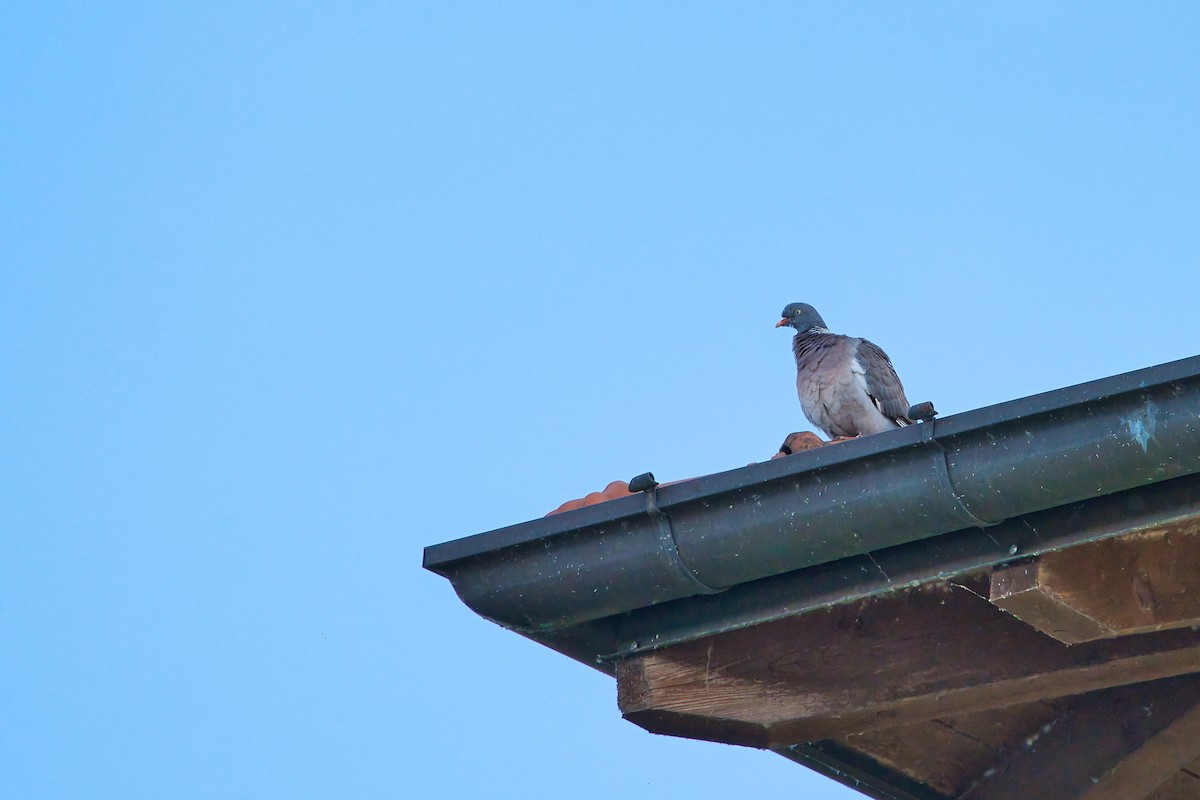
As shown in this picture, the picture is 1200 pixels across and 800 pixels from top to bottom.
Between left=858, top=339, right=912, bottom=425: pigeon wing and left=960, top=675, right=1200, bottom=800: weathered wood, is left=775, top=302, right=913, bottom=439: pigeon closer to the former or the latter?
left=858, top=339, right=912, bottom=425: pigeon wing

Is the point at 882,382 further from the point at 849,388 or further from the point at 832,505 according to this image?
the point at 832,505

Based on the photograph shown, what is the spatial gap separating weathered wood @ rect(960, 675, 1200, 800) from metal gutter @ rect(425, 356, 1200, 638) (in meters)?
0.80

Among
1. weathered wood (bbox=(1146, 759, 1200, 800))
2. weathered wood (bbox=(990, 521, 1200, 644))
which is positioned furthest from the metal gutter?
weathered wood (bbox=(1146, 759, 1200, 800))

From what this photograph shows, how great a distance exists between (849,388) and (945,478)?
287cm

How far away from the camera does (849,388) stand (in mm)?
5617

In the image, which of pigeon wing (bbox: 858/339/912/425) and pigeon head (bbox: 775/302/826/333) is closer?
pigeon wing (bbox: 858/339/912/425)

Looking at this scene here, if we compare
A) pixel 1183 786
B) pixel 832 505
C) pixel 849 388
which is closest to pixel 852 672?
pixel 832 505

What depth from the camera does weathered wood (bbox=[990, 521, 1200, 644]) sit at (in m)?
2.76

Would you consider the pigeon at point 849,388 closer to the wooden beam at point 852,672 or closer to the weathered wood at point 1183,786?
the weathered wood at point 1183,786

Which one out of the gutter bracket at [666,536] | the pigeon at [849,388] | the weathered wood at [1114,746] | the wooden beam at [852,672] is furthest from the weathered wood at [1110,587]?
the pigeon at [849,388]

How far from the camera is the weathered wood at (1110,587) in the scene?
276cm

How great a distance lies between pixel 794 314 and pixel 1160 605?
423cm

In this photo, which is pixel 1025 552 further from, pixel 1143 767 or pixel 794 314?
pixel 794 314

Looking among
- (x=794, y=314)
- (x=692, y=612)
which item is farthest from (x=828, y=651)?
(x=794, y=314)
